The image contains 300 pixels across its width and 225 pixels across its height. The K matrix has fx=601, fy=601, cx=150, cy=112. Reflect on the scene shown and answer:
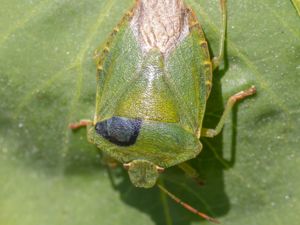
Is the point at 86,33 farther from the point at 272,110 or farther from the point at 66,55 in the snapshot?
the point at 272,110

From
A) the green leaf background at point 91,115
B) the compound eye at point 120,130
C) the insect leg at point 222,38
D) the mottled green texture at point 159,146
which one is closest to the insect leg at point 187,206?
the green leaf background at point 91,115

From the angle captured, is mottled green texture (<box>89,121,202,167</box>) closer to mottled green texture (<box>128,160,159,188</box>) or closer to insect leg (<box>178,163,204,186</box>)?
mottled green texture (<box>128,160,159,188</box>)

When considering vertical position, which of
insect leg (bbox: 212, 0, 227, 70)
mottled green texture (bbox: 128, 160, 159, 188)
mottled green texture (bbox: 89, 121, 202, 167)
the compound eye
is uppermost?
insect leg (bbox: 212, 0, 227, 70)

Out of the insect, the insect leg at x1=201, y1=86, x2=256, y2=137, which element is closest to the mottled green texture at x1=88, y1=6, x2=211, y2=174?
the insect

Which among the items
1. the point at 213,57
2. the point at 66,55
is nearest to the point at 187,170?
the point at 213,57

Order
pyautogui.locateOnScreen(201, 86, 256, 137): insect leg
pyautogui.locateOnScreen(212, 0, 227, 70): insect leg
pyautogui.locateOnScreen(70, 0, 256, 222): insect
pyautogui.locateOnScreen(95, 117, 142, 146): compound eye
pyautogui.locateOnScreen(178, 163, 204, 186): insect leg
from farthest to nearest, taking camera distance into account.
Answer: pyautogui.locateOnScreen(178, 163, 204, 186): insect leg < pyautogui.locateOnScreen(201, 86, 256, 137): insect leg < pyautogui.locateOnScreen(95, 117, 142, 146): compound eye < pyautogui.locateOnScreen(212, 0, 227, 70): insect leg < pyautogui.locateOnScreen(70, 0, 256, 222): insect

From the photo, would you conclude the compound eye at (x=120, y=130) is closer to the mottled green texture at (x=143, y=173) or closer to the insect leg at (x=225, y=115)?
the mottled green texture at (x=143, y=173)
